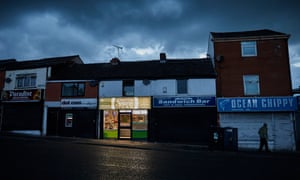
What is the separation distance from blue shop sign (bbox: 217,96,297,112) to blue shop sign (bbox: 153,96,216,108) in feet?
2.65

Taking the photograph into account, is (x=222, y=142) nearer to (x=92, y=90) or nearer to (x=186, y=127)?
(x=186, y=127)

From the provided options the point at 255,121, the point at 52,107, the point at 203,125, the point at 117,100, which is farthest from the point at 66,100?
the point at 255,121

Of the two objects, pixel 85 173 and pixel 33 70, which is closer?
pixel 85 173

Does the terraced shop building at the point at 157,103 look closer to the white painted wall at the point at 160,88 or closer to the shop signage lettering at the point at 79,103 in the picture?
the white painted wall at the point at 160,88

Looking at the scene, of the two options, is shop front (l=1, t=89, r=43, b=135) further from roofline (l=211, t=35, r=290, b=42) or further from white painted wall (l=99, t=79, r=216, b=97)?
roofline (l=211, t=35, r=290, b=42)

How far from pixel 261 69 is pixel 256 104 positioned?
10.7 ft

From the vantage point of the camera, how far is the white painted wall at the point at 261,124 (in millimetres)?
17469

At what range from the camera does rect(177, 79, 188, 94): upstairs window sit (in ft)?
62.9

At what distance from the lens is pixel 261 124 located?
1791 cm

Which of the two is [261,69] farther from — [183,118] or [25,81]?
[25,81]

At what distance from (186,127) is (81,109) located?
9542 millimetres

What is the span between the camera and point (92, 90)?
66.8 feet

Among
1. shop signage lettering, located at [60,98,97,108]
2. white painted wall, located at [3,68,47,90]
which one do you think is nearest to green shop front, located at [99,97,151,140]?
shop signage lettering, located at [60,98,97,108]

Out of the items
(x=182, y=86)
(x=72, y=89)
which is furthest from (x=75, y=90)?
(x=182, y=86)
